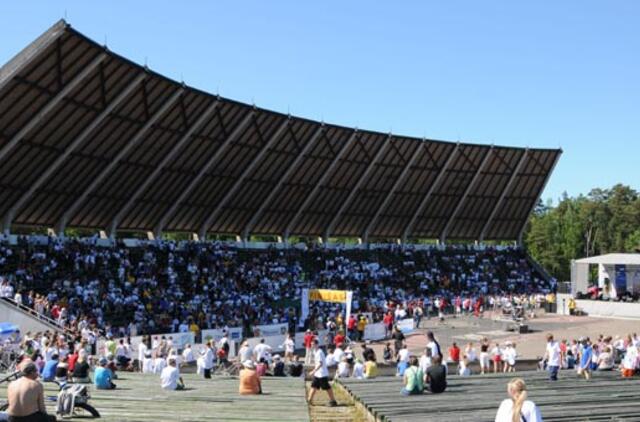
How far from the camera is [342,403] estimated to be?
46.3 feet

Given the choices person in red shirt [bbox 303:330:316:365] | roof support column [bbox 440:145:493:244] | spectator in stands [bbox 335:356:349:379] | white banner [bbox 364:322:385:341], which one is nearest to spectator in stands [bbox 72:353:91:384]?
spectator in stands [bbox 335:356:349:379]

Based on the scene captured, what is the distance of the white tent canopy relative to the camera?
42.5 m

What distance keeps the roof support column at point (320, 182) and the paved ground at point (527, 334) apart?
1110 cm

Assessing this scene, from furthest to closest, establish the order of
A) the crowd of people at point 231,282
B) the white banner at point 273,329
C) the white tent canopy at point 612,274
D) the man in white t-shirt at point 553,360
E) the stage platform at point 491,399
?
the white tent canopy at point 612,274, the white banner at point 273,329, the crowd of people at point 231,282, the man in white t-shirt at point 553,360, the stage platform at point 491,399

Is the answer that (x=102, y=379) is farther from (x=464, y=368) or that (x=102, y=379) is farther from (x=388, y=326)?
(x=388, y=326)

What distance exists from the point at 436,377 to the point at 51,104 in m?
19.1

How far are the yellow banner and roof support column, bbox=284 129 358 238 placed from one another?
14.4 meters

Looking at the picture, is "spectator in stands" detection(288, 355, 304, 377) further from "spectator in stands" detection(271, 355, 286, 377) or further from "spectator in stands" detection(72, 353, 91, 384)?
"spectator in stands" detection(72, 353, 91, 384)

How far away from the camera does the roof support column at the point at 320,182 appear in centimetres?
4319

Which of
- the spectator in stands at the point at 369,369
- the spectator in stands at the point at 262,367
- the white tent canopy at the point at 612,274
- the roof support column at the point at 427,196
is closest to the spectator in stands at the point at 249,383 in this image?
the spectator in stands at the point at 262,367

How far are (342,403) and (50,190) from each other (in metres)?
22.9

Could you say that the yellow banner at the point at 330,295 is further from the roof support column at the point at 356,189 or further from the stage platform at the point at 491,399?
the roof support column at the point at 356,189

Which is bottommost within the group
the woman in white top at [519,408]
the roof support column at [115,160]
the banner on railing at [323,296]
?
the woman in white top at [519,408]

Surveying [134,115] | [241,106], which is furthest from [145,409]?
[241,106]
